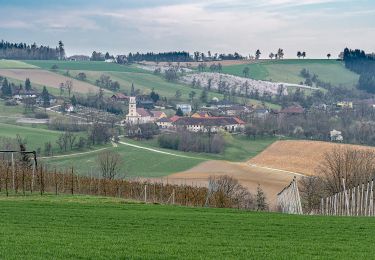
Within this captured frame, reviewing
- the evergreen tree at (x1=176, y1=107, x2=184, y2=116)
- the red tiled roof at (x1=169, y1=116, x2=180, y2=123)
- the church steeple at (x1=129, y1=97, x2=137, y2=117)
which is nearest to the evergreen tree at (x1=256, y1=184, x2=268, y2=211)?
the red tiled roof at (x1=169, y1=116, x2=180, y2=123)

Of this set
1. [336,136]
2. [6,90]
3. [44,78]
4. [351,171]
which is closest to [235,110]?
[336,136]

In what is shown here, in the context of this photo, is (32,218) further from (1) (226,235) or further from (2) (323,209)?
(2) (323,209)

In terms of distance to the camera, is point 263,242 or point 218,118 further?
point 218,118

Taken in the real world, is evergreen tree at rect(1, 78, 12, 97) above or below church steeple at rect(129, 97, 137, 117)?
above

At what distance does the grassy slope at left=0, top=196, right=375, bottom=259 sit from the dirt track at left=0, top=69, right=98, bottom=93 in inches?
5991

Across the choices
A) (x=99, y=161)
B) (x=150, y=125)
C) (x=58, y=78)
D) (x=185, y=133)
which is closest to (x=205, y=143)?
(x=185, y=133)

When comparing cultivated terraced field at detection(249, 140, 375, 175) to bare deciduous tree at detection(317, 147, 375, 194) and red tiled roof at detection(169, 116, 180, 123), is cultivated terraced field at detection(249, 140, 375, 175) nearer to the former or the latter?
bare deciduous tree at detection(317, 147, 375, 194)

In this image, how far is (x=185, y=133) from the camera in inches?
4638

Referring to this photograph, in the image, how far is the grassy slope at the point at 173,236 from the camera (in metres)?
16.0

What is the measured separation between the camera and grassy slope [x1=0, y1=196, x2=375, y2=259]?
629 inches

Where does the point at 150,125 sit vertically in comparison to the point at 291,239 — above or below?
below

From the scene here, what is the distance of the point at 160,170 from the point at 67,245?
72553 millimetres

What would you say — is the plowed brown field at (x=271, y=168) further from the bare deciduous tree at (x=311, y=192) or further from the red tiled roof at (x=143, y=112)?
the red tiled roof at (x=143, y=112)

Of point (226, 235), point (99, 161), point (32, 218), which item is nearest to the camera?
point (226, 235)
